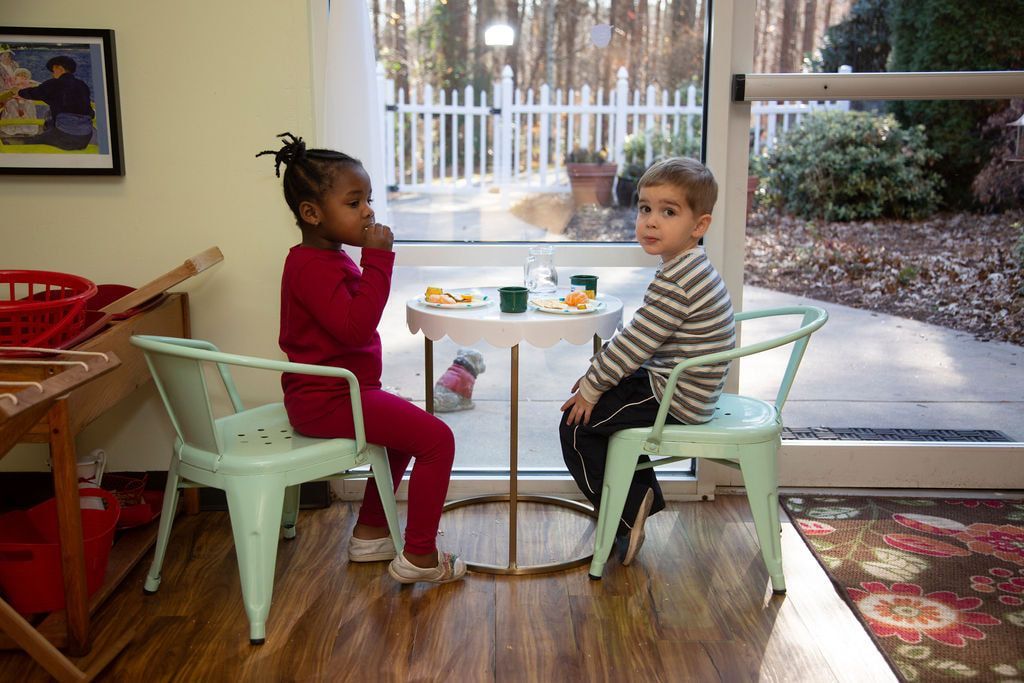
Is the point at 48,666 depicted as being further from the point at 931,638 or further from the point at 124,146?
the point at 931,638

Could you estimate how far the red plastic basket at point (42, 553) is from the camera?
216 centimetres

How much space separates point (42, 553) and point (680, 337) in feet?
5.20

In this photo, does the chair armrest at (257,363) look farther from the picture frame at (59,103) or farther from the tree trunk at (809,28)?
the tree trunk at (809,28)

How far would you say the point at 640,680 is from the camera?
2033 mm

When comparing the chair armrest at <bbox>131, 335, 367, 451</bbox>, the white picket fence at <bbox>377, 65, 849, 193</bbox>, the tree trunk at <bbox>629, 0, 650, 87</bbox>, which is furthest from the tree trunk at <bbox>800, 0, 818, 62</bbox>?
the chair armrest at <bbox>131, 335, 367, 451</bbox>

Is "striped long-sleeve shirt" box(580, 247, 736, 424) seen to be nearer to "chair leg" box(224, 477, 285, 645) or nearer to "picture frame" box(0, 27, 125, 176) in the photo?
"chair leg" box(224, 477, 285, 645)

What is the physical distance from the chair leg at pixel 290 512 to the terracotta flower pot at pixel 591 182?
1.23 meters

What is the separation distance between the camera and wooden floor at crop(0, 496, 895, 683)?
2072 millimetres

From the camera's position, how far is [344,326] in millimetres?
2260

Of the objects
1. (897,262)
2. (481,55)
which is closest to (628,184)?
(481,55)

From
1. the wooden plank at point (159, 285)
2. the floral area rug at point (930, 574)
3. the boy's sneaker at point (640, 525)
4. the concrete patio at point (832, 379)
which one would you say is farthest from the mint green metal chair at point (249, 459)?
the floral area rug at point (930, 574)

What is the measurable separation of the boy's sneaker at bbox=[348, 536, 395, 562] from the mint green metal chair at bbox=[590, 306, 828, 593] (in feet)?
1.84

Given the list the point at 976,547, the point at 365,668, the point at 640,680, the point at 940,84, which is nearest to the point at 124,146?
the point at 365,668

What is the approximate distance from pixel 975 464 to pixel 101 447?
2794mm
